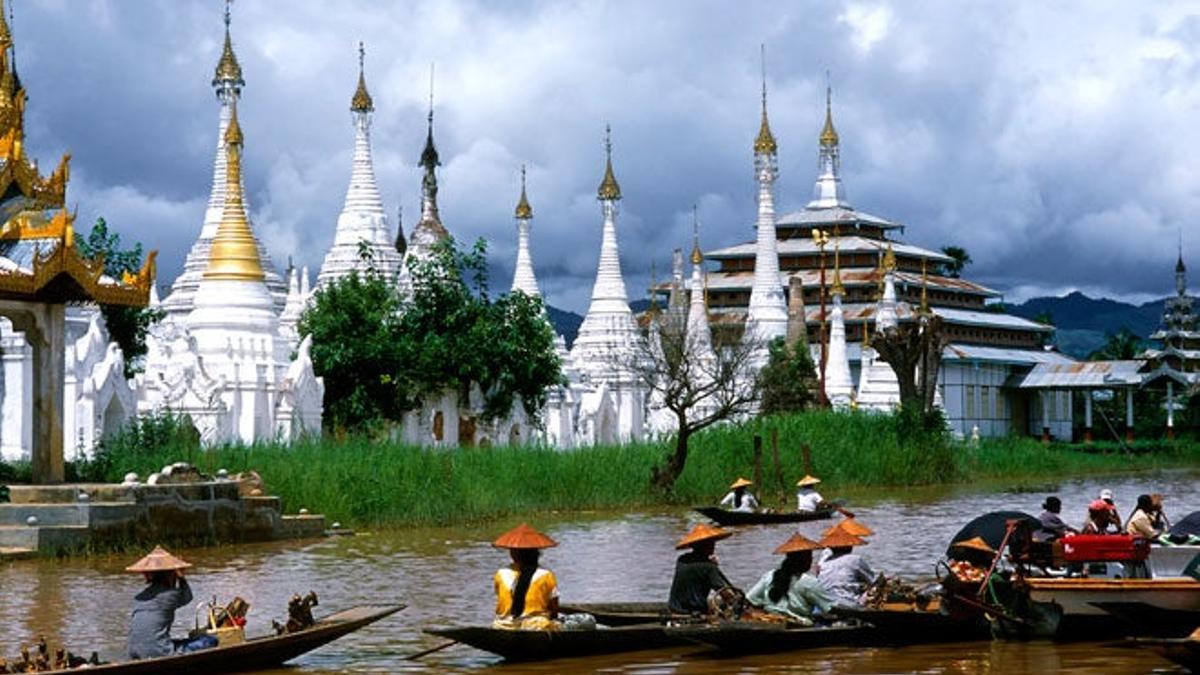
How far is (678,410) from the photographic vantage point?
1468 inches

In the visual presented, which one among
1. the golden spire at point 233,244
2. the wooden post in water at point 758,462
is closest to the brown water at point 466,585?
the wooden post in water at point 758,462

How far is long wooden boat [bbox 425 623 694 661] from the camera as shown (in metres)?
15.5

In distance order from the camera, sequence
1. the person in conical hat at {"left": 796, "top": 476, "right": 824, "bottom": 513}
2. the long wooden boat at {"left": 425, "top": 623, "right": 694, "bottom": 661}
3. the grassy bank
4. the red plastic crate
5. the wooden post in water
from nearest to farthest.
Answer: the long wooden boat at {"left": 425, "top": 623, "right": 694, "bottom": 661}
the red plastic crate
the grassy bank
the person in conical hat at {"left": 796, "top": 476, "right": 824, "bottom": 513}
the wooden post in water

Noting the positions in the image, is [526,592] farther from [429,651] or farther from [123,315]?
[123,315]

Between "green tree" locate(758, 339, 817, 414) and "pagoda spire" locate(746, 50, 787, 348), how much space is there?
5.66 metres

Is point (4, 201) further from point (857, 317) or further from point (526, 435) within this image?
point (857, 317)

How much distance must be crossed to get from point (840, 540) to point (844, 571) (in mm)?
286

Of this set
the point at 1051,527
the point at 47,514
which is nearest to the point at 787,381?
the point at 47,514

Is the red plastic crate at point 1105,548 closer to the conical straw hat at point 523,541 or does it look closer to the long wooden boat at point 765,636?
the long wooden boat at point 765,636

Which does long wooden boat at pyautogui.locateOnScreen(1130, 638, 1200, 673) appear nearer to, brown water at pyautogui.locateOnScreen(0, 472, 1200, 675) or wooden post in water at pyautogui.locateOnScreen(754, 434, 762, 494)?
brown water at pyautogui.locateOnScreen(0, 472, 1200, 675)

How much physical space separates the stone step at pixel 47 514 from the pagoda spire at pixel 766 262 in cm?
4505

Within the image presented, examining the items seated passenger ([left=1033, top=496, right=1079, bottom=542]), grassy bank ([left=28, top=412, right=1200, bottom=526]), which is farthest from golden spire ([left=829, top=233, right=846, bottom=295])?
seated passenger ([left=1033, top=496, right=1079, bottom=542])

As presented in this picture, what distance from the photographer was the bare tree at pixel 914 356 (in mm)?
50469

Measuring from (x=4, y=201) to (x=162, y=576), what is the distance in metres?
14.1
